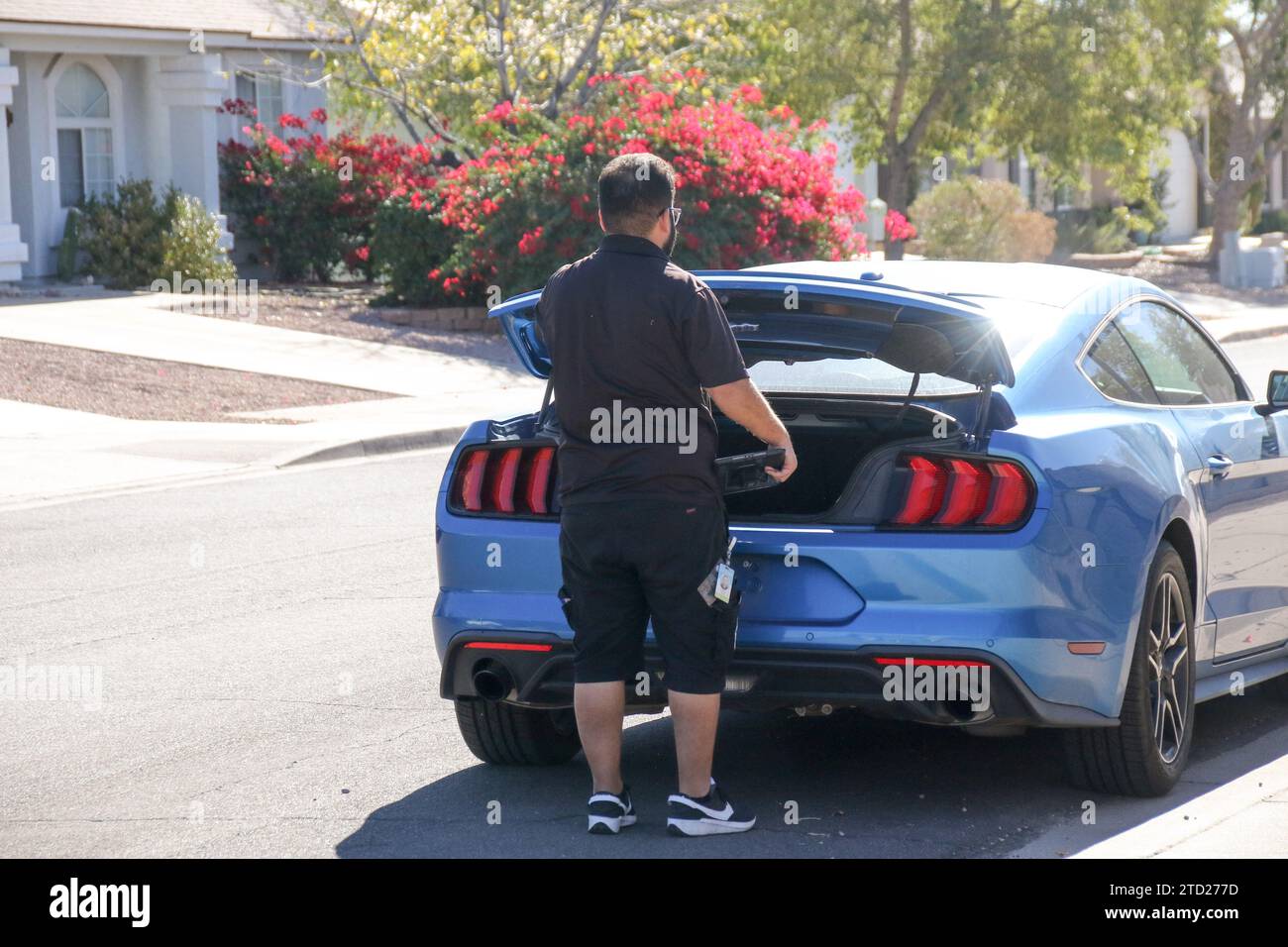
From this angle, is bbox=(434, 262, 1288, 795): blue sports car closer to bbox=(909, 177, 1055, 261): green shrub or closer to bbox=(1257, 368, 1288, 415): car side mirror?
bbox=(1257, 368, 1288, 415): car side mirror

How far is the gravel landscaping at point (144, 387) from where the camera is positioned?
1711cm

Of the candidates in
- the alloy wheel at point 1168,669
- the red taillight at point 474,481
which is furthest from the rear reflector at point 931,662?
the red taillight at point 474,481

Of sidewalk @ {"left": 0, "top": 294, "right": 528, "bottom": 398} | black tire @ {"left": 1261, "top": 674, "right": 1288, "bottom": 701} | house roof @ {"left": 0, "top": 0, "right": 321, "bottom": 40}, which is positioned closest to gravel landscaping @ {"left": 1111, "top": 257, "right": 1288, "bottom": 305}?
house roof @ {"left": 0, "top": 0, "right": 321, "bottom": 40}

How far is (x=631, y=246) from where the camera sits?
501cm

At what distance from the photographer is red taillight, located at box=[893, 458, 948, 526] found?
5.16m

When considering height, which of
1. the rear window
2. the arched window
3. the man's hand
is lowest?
the man's hand

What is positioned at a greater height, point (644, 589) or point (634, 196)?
point (634, 196)

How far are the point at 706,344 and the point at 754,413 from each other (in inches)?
9.4

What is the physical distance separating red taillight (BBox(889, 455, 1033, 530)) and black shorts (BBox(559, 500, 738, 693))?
21.1 inches

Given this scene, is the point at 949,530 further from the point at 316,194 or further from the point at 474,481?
the point at 316,194

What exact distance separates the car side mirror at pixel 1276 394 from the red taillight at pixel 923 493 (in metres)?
1.79

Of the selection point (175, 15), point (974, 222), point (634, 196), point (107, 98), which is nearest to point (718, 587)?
point (634, 196)
